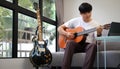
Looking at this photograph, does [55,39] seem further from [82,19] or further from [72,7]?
[82,19]

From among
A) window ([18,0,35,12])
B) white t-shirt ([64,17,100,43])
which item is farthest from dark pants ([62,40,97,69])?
window ([18,0,35,12])

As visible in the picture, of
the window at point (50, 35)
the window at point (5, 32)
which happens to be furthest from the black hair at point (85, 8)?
the window at point (50, 35)

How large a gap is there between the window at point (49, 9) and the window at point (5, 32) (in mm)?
1333

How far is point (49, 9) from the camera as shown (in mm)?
4617

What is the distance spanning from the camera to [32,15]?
12.1 feet

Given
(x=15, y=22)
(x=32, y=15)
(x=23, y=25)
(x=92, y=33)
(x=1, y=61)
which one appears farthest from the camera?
(x=32, y=15)

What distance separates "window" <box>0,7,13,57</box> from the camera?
117 inches

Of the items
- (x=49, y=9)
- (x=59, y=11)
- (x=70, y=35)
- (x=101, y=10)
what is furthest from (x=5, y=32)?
(x=101, y=10)

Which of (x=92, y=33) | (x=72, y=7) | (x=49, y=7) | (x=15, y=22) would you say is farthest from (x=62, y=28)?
(x=72, y=7)

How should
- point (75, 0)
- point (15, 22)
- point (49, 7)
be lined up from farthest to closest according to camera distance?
point (75, 0) < point (49, 7) < point (15, 22)

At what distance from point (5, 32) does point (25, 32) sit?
52cm

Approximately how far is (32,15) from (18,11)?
1.54 feet

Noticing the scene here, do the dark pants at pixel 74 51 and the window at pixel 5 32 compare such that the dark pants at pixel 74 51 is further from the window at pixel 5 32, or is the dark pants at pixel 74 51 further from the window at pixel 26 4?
the window at pixel 26 4

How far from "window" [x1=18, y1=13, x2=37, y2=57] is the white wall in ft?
4.70
